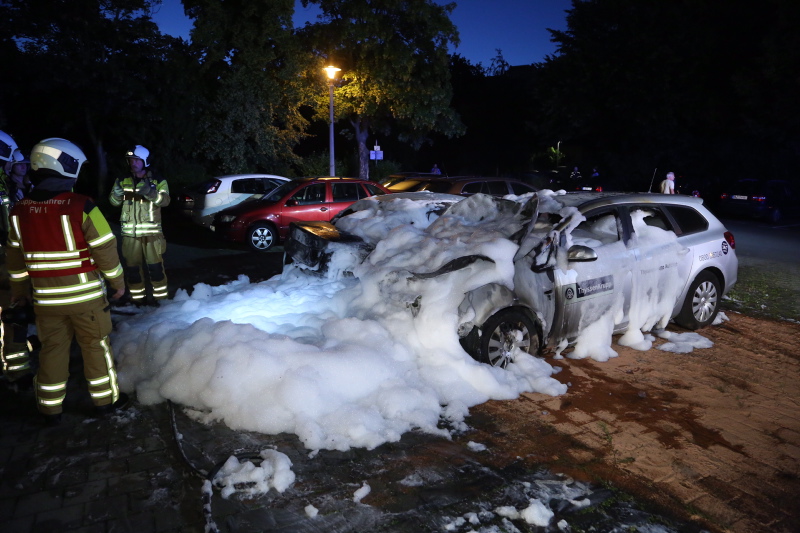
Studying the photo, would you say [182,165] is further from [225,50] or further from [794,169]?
[794,169]

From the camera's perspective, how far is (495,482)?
365 cm

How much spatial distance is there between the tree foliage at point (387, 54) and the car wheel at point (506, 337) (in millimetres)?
19565

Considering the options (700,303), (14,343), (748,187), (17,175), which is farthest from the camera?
(748,187)

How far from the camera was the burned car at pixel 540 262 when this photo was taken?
513 cm

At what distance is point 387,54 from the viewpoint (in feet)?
75.0

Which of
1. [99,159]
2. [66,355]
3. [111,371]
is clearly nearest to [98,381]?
[111,371]

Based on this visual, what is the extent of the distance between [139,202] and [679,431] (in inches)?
243

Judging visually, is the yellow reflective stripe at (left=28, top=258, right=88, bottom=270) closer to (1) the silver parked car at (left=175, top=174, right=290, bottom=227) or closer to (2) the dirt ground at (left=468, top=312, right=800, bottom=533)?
(2) the dirt ground at (left=468, top=312, right=800, bottom=533)

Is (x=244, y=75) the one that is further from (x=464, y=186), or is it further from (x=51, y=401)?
(x=51, y=401)

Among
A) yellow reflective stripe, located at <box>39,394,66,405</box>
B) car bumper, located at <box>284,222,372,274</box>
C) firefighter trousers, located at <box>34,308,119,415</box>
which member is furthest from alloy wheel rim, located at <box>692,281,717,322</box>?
yellow reflective stripe, located at <box>39,394,66,405</box>

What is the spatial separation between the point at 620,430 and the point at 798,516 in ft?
3.96

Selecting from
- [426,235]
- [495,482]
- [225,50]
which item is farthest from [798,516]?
[225,50]

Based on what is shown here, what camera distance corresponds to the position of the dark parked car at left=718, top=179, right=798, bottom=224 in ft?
65.8

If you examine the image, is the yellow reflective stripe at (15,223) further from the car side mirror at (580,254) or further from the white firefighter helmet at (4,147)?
the car side mirror at (580,254)
